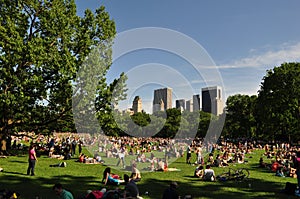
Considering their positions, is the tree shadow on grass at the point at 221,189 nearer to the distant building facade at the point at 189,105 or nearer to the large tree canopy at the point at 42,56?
the large tree canopy at the point at 42,56

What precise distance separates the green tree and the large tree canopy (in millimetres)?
38440

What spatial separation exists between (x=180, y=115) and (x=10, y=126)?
2799 inches

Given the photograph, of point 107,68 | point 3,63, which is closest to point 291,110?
point 107,68

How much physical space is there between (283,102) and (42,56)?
44890mm

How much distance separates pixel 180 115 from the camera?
3595 inches

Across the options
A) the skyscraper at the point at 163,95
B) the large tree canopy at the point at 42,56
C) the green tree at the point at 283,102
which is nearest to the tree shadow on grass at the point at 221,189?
the large tree canopy at the point at 42,56

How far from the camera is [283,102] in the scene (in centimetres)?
5338

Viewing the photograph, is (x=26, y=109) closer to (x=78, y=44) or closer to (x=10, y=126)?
(x=10, y=126)

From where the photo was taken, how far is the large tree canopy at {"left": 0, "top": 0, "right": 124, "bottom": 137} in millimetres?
19891

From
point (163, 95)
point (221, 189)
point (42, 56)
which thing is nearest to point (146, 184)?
point (221, 189)

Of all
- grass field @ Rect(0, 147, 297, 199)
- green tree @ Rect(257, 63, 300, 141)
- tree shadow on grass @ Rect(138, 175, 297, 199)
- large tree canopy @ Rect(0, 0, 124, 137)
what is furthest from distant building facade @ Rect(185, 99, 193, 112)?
tree shadow on grass @ Rect(138, 175, 297, 199)

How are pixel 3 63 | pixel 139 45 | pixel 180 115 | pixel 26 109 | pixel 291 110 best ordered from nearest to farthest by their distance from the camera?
Result: pixel 139 45
pixel 3 63
pixel 26 109
pixel 291 110
pixel 180 115

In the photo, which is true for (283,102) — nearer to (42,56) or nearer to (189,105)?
(189,105)

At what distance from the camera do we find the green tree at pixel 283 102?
52594 millimetres
